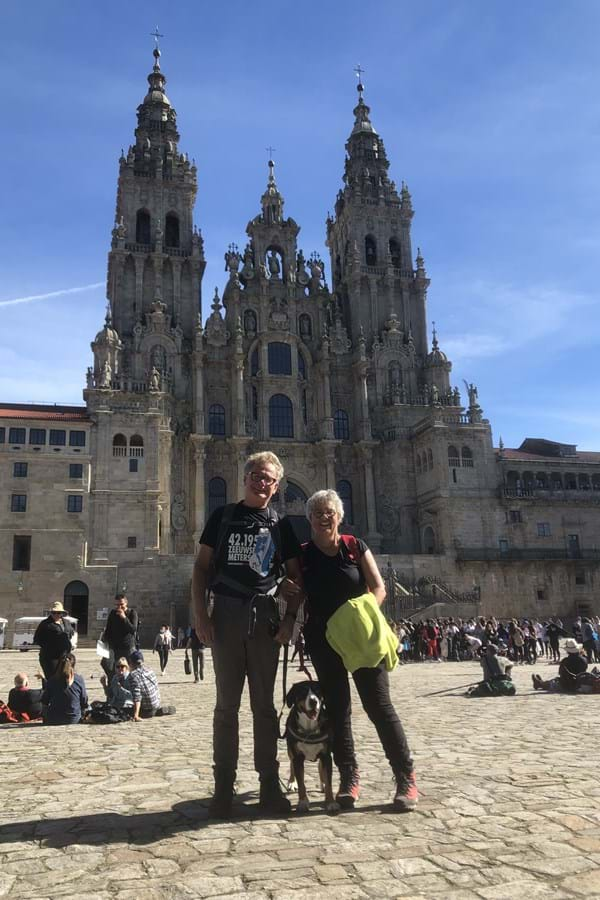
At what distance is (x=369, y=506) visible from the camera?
5406cm

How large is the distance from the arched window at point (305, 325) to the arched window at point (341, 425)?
651cm

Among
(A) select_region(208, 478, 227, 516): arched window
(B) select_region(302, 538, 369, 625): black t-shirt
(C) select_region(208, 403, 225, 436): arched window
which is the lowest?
(B) select_region(302, 538, 369, 625): black t-shirt

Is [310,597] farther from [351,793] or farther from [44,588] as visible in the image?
[44,588]

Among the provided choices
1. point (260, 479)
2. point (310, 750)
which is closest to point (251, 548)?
point (260, 479)

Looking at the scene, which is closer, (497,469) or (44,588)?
(44,588)

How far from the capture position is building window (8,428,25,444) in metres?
44.2

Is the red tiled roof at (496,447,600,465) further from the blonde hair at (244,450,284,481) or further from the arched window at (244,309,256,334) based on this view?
the blonde hair at (244,450,284,481)

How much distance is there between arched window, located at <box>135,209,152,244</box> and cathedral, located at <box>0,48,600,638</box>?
0.34 feet

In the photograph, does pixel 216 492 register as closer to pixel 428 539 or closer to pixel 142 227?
pixel 428 539

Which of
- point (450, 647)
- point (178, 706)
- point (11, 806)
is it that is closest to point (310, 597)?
point (11, 806)

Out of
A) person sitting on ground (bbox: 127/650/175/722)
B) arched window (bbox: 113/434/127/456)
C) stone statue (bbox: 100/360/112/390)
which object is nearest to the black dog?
person sitting on ground (bbox: 127/650/175/722)

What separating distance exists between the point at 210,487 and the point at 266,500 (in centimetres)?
4671

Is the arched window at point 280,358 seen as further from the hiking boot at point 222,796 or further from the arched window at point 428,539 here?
the hiking boot at point 222,796

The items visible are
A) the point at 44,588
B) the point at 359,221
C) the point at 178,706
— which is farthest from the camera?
the point at 359,221
